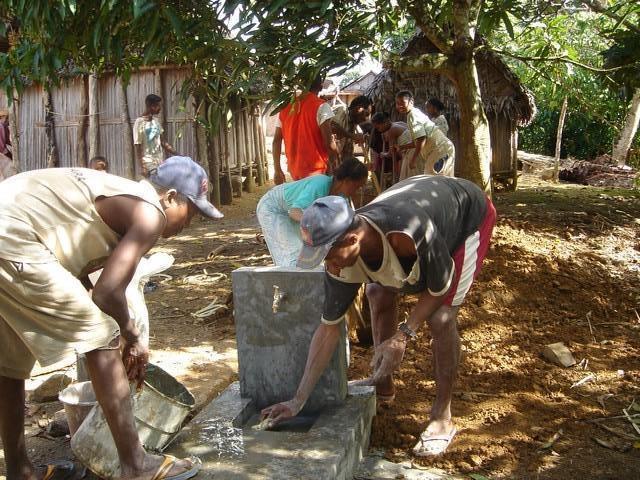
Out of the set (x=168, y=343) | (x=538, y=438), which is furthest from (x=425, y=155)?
(x=538, y=438)

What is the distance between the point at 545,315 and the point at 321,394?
2.40 m

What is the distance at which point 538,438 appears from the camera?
11.0 feet

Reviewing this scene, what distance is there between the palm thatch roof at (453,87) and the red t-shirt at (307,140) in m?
6.91

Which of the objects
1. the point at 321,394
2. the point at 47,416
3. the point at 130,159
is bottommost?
the point at 47,416

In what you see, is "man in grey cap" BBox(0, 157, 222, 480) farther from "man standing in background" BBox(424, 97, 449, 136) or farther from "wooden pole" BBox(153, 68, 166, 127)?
"wooden pole" BBox(153, 68, 166, 127)

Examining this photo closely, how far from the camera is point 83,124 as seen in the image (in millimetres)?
10805

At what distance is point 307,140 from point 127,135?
6211 mm

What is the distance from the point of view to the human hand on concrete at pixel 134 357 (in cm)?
266

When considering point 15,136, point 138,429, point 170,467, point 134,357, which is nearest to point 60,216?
point 134,357

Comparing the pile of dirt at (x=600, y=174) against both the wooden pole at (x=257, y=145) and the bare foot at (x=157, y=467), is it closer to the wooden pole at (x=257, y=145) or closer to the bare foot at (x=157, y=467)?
the wooden pole at (x=257, y=145)

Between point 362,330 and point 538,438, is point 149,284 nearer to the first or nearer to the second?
point 362,330

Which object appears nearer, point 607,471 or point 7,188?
point 7,188

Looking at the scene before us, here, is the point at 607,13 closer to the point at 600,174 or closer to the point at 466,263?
the point at 466,263

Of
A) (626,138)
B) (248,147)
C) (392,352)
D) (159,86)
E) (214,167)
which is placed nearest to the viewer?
(392,352)
